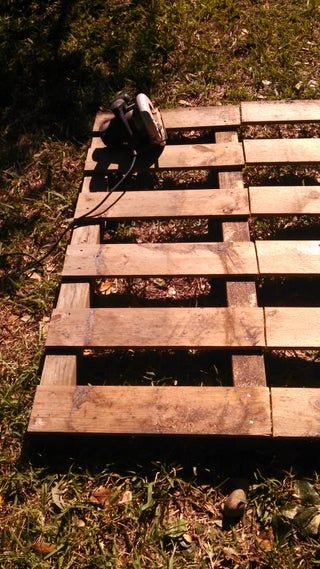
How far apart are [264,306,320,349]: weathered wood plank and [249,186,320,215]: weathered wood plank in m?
0.55

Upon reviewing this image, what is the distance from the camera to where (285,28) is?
3.53m

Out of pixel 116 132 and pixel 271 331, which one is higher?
pixel 116 132

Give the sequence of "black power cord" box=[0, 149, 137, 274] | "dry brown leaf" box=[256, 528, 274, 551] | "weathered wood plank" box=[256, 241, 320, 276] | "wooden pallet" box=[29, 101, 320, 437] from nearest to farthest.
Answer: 1. "dry brown leaf" box=[256, 528, 274, 551]
2. "wooden pallet" box=[29, 101, 320, 437]
3. "weathered wood plank" box=[256, 241, 320, 276]
4. "black power cord" box=[0, 149, 137, 274]

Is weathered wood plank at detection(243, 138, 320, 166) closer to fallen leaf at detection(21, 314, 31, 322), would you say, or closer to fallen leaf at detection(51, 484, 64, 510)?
fallen leaf at detection(21, 314, 31, 322)

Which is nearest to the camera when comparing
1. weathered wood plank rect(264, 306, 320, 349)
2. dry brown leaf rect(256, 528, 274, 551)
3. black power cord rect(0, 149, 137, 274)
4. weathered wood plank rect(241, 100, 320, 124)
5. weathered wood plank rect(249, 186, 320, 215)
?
dry brown leaf rect(256, 528, 274, 551)

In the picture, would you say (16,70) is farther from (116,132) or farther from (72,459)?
(72,459)

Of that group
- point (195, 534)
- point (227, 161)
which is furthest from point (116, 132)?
point (195, 534)

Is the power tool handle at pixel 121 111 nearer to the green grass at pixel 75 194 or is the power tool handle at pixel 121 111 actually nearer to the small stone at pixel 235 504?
the green grass at pixel 75 194

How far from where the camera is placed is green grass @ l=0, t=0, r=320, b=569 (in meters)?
1.83

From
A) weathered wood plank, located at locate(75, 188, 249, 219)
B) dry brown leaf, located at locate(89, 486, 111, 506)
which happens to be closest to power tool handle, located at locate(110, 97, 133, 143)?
weathered wood plank, located at locate(75, 188, 249, 219)

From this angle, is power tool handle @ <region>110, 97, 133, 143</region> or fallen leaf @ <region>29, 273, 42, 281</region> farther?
fallen leaf @ <region>29, 273, 42, 281</region>

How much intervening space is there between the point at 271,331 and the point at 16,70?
2610 millimetres

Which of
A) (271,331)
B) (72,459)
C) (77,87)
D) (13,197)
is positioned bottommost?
(72,459)

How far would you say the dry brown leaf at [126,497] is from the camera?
192 centimetres
